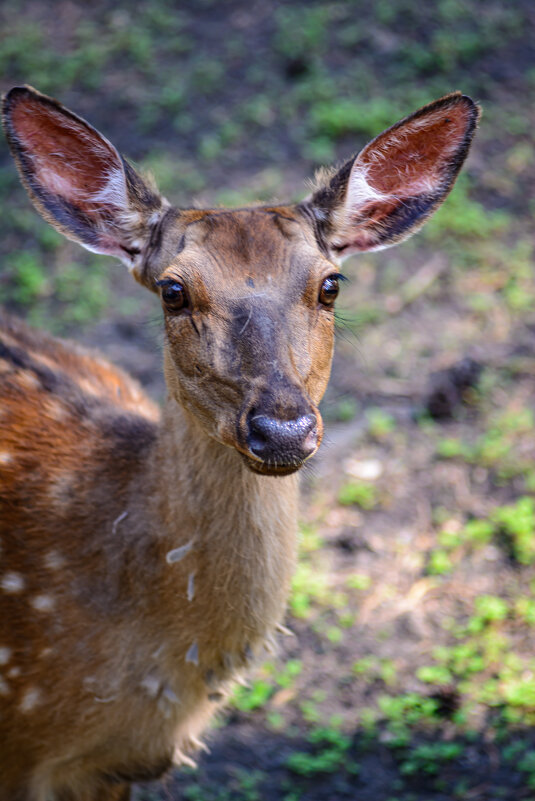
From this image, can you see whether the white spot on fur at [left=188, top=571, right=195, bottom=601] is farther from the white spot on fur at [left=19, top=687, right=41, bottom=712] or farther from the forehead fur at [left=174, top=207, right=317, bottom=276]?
the forehead fur at [left=174, top=207, right=317, bottom=276]

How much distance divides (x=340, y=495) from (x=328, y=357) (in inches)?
78.6

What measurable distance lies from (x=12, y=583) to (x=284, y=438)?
1.30 metres

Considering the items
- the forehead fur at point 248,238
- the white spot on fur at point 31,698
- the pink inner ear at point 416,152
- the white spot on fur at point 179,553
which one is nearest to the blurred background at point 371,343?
the forehead fur at point 248,238

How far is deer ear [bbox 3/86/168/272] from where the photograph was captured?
289 centimetres

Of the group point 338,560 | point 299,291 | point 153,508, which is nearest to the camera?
point 299,291

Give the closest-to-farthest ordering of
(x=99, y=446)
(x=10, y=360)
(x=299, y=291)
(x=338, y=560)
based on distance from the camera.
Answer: (x=299, y=291) < (x=99, y=446) < (x=10, y=360) < (x=338, y=560)

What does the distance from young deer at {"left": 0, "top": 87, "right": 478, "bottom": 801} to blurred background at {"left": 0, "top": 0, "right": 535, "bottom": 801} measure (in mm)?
420

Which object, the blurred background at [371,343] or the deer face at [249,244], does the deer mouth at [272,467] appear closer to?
the deer face at [249,244]

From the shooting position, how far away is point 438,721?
143 inches

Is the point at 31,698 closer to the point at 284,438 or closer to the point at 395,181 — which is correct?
the point at 284,438

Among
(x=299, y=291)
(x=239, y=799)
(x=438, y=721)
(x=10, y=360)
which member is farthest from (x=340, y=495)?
(x=299, y=291)

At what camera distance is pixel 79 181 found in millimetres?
3041

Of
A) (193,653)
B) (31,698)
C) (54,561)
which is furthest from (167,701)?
(54,561)

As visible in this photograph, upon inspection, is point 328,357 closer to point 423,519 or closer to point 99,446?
point 99,446
